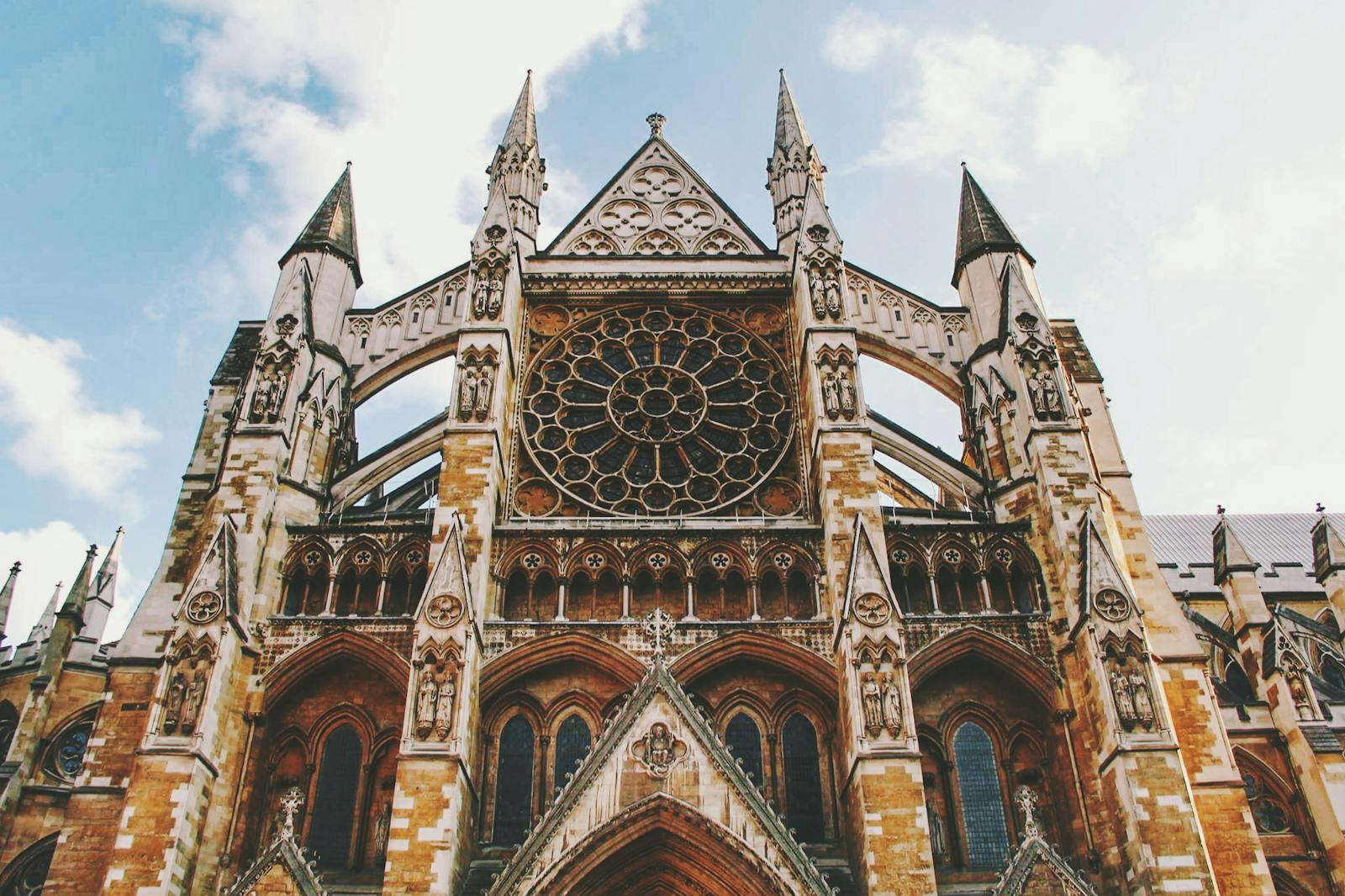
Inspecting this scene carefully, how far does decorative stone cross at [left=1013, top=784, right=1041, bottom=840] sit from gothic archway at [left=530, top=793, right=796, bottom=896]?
10.2 ft

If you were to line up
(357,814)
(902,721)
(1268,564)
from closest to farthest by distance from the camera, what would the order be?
(902,721) < (357,814) < (1268,564)

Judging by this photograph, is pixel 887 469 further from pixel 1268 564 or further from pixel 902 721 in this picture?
pixel 1268 564

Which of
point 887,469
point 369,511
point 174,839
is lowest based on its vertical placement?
point 174,839

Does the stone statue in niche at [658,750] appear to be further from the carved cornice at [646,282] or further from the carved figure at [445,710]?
the carved cornice at [646,282]

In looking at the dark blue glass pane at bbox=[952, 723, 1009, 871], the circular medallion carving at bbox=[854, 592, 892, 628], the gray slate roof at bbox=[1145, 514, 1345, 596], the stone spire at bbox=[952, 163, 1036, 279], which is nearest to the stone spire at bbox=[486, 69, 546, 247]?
the stone spire at bbox=[952, 163, 1036, 279]

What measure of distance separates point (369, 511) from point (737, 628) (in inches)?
270

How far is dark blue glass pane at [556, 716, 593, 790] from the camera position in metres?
15.8

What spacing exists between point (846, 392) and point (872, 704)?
549 centimetres

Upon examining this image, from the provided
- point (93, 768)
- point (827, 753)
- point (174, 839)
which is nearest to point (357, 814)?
point (174, 839)

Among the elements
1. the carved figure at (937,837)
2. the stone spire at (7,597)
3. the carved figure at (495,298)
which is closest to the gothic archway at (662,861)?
the carved figure at (937,837)

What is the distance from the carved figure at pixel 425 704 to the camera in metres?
14.2

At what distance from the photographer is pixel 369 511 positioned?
1864cm

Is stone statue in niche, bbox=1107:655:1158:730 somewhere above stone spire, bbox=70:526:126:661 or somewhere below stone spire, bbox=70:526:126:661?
below

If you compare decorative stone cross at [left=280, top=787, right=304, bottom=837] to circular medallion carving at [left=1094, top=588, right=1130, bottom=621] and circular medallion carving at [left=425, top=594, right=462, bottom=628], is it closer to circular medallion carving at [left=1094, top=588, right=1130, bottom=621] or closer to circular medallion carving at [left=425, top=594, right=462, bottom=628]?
circular medallion carving at [left=425, top=594, right=462, bottom=628]
